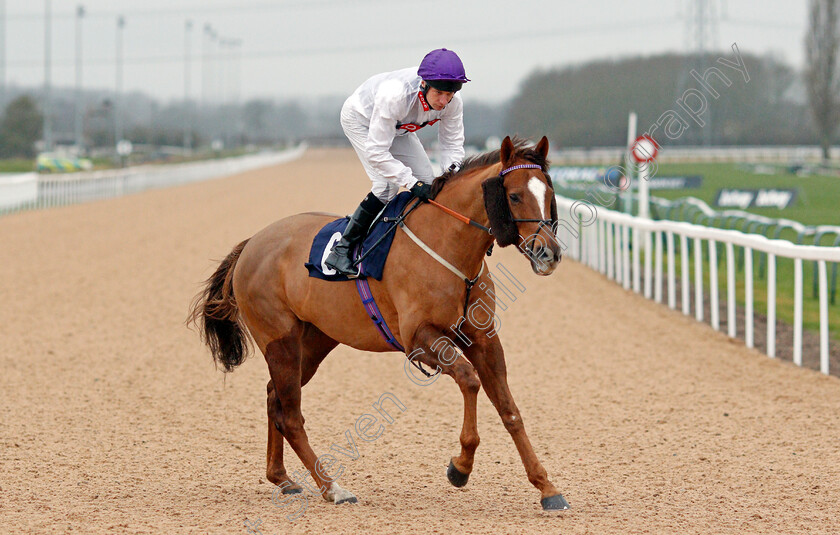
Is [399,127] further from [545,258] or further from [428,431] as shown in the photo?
[428,431]

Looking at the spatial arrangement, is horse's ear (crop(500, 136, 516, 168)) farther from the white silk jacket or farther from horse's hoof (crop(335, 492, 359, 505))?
horse's hoof (crop(335, 492, 359, 505))

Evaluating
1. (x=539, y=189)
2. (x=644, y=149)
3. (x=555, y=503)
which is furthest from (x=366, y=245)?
(x=644, y=149)

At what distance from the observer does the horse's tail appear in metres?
5.44

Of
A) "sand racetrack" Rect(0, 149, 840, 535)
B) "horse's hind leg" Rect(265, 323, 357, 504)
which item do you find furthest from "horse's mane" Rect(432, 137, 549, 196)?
"sand racetrack" Rect(0, 149, 840, 535)

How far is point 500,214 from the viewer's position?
411 cm

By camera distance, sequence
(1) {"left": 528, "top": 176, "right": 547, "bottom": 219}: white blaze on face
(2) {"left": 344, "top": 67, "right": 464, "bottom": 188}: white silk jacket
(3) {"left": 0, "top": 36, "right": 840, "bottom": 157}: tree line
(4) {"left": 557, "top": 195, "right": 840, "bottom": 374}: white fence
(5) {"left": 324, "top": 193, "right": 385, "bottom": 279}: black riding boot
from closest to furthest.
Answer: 1. (1) {"left": 528, "top": 176, "right": 547, "bottom": 219}: white blaze on face
2. (2) {"left": 344, "top": 67, "right": 464, "bottom": 188}: white silk jacket
3. (5) {"left": 324, "top": 193, "right": 385, "bottom": 279}: black riding boot
4. (4) {"left": 557, "top": 195, "right": 840, "bottom": 374}: white fence
5. (3) {"left": 0, "top": 36, "right": 840, "bottom": 157}: tree line

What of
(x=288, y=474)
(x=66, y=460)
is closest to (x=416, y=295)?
(x=288, y=474)

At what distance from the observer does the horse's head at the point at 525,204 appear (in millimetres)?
3914

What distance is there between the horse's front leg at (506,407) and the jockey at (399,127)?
0.72 m

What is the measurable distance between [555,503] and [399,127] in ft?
6.17

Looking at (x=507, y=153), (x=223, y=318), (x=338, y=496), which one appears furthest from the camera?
(x=223, y=318)

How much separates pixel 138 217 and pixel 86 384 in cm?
1540

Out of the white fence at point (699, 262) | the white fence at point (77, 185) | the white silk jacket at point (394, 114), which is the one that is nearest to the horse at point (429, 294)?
the white silk jacket at point (394, 114)

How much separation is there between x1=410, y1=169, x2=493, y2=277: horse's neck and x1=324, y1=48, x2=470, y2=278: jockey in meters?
0.16
